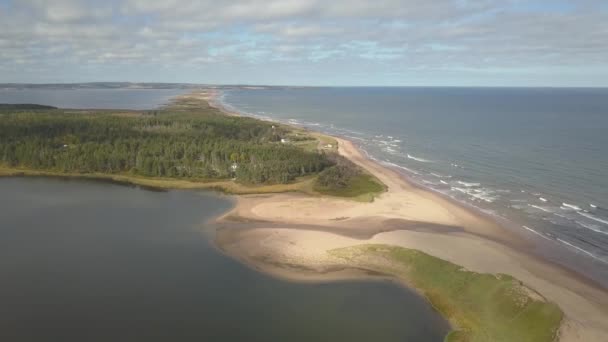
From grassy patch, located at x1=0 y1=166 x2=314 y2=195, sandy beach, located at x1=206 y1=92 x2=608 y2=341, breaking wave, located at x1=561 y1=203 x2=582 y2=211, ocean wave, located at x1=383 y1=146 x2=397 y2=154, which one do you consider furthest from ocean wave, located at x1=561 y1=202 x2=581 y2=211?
ocean wave, located at x1=383 y1=146 x2=397 y2=154

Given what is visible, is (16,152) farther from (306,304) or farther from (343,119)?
(343,119)

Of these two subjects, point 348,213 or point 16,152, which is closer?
point 348,213

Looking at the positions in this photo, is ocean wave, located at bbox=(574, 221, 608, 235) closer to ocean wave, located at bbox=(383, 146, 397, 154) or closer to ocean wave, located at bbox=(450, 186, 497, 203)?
ocean wave, located at bbox=(450, 186, 497, 203)

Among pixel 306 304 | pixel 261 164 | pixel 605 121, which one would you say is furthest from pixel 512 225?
pixel 605 121

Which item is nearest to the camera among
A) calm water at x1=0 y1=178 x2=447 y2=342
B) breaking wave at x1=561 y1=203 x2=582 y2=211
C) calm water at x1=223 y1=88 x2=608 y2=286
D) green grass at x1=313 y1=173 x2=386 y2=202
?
calm water at x1=0 y1=178 x2=447 y2=342

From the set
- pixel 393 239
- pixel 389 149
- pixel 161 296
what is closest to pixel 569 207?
pixel 393 239

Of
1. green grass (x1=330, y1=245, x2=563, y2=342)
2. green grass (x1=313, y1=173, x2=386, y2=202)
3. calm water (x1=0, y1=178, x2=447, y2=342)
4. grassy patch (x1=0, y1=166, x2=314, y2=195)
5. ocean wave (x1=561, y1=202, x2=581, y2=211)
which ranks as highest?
ocean wave (x1=561, y1=202, x2=581, y2=211)
